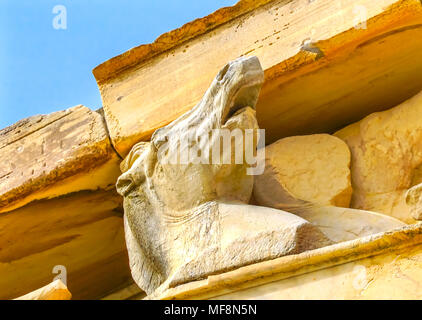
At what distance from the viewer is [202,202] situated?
13.1ft

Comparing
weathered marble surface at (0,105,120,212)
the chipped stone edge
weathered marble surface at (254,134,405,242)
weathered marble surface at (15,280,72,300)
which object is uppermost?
weathered marble surface at (0,105,120,212)

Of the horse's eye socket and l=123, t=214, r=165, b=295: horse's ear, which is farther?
the horse's eye socket

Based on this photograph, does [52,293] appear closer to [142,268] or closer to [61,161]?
[142,268]

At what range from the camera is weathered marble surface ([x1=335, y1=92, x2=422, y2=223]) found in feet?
13.8

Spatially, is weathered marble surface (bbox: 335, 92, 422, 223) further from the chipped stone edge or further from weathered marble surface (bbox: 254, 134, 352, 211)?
the chipped stone edge

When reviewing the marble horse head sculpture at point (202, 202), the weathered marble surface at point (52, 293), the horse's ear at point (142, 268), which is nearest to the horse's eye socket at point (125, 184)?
the marble horse head sculpture at point (202, 202)

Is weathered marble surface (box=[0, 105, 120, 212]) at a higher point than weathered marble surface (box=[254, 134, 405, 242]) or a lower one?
higher

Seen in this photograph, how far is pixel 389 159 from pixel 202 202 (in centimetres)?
94

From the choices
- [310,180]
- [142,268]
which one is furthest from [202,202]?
[310,180]

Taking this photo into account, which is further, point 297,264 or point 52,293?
point 52,293

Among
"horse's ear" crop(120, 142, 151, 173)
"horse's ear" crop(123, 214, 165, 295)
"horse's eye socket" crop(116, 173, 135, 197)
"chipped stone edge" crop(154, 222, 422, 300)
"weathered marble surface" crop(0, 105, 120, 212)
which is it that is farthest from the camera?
"weathered marble surface" crop(0, 105, 120, 212)

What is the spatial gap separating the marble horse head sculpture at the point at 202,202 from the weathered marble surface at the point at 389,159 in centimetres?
57

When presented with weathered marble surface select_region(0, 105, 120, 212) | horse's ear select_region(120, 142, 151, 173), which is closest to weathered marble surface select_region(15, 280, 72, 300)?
horse's ear select_region(120, 142, 151, 173)
